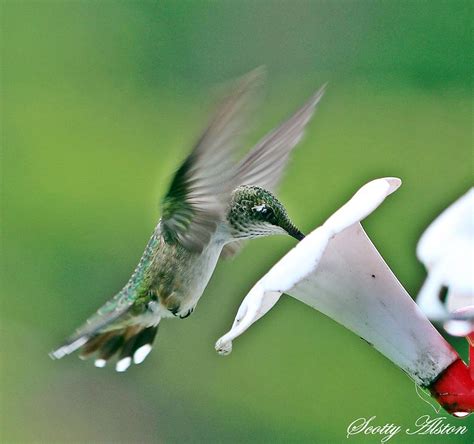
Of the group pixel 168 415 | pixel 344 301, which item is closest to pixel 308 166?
pixel 168 415

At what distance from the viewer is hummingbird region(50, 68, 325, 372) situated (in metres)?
1.54

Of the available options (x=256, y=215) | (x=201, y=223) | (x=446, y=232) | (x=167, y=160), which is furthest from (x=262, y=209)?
(x=167, y=160)

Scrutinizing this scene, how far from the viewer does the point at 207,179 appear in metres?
1.63

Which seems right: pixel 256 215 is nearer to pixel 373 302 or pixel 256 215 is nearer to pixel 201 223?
pixel 201 223

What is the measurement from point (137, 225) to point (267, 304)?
1.71m

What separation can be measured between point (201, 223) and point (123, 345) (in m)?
0.54

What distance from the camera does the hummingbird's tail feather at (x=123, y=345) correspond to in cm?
215

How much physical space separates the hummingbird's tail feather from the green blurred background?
1.68 feet

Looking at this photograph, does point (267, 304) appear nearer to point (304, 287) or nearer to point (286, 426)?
point (304, 287)

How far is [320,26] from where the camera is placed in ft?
11.4

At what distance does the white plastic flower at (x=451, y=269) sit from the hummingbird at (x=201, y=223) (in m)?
0.36

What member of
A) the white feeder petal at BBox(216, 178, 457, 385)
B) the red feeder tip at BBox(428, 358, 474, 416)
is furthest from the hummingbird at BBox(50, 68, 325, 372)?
the red feeder tip at BBox(428, 358, 474, 416)

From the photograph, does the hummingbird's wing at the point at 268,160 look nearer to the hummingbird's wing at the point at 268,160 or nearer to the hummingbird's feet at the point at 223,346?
the hummingbird's wing at the point at 268,160

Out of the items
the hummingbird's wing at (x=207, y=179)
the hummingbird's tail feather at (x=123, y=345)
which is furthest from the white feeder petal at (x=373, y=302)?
the hummingbird's tail feather at (x=123, y=345)
